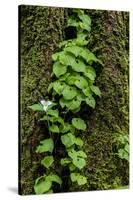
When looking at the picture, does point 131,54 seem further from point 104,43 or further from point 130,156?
point 130,156

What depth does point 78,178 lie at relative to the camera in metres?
2.72

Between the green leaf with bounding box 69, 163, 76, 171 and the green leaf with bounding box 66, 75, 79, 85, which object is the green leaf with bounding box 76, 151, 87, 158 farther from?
the green leaf with bounding box 66, 75, 79, 85

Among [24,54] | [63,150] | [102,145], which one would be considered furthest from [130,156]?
[24,54]

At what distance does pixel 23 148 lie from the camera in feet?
8.57

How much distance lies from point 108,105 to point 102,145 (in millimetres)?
189

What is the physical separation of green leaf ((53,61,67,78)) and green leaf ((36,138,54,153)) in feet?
0.97

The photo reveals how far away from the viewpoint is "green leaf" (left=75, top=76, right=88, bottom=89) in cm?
270

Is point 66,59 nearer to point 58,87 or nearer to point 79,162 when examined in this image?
point 58,87

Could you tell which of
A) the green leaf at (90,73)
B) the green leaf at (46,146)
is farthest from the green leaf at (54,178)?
the green leaf at (90,73)

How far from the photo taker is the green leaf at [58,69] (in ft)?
8.76

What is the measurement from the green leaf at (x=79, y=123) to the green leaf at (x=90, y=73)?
0.20 m

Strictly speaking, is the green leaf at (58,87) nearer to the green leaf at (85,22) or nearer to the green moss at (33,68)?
the green moss at (33,68)

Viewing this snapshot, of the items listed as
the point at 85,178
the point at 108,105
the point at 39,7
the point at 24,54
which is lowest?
the point at 85,178

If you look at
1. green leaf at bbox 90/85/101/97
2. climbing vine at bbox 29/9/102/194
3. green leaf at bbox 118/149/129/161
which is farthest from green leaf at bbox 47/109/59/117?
green leaf at bbox 118/149/129/161
